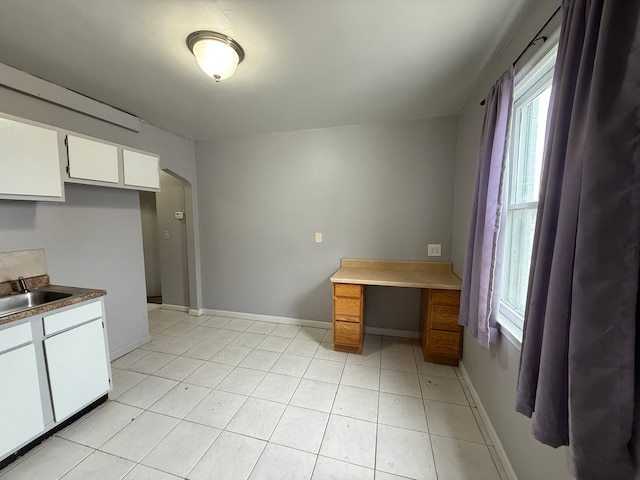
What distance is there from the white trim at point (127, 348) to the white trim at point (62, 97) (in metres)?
2.31

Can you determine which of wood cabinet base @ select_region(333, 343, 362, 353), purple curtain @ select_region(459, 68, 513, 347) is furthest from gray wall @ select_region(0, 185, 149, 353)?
purple curtain @ select_region(459, 68, 513, 347)

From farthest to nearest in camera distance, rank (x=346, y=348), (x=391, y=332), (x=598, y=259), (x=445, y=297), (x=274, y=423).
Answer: (x=391, y=332), (x=346, y=348), (x=445, y=297), (x=274, y=423), (x=598, y=259)

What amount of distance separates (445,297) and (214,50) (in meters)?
2.62

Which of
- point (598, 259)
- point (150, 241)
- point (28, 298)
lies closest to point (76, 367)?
point (28, 298)

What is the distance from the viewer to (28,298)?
1833 millimetres

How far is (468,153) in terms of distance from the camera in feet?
7.57

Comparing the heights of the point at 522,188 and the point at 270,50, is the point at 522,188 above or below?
below

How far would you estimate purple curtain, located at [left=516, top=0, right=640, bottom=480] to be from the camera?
2.10 ft

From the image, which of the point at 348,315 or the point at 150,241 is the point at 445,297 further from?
the point at 150,241

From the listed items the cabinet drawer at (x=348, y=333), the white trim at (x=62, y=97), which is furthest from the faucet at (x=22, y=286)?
the cabinet drawer at (x=348, y=333)

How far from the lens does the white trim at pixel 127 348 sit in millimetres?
2488

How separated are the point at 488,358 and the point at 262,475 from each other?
1.60 meters

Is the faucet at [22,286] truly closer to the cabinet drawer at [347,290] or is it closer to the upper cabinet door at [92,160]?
the upper cabinet door at [92,160]

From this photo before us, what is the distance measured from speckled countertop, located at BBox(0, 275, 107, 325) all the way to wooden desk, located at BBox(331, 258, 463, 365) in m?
1.96
